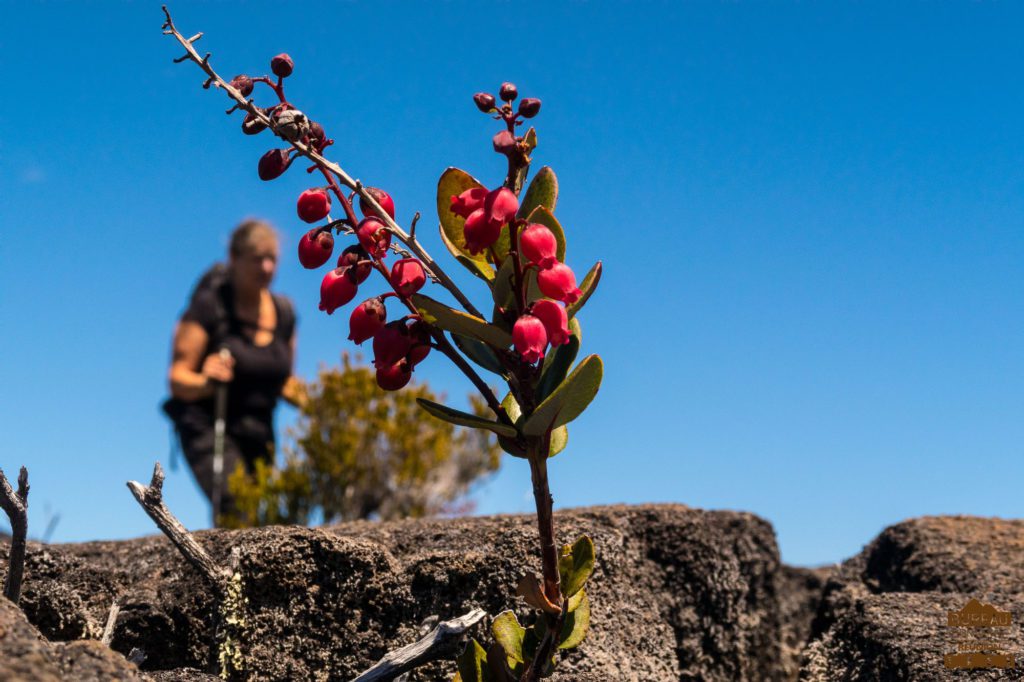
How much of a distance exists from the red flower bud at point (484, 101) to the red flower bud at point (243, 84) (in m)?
0.41

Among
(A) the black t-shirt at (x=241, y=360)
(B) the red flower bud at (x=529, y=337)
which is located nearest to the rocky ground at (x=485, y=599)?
(B) the red flower bud at (x=529, y=337)

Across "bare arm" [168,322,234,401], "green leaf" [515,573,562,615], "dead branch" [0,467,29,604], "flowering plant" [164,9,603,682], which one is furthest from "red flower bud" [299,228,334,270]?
"bare arm" [168,322,234,401]

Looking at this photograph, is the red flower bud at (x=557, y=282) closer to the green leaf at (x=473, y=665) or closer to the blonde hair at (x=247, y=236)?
the green leaf at (x=473, y=665)

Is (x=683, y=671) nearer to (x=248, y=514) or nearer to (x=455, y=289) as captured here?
(x=455, y=289)

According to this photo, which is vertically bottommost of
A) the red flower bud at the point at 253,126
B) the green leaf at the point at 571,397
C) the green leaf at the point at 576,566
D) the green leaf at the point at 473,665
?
the green leaf at the point at 473,665

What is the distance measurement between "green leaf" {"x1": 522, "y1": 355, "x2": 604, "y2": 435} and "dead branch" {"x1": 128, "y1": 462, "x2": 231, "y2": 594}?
990mm

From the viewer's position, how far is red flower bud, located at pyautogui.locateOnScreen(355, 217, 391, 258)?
1.87 metres

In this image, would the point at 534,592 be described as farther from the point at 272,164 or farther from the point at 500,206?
the point at 272,164

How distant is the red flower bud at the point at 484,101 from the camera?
1.91m

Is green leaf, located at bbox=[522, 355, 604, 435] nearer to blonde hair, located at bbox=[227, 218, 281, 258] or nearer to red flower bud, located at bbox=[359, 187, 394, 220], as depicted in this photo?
red flower bud, located at bbox=[359, 187, 394, 220]

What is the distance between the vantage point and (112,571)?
2893mm

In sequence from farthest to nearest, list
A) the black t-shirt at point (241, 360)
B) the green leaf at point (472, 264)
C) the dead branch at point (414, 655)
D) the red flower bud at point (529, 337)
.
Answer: the black t-shirt at point (241, 360) → the dead branch at point (414, 655) → the green leaf at point (472, 264) → the red flower bud at point (529, 337)

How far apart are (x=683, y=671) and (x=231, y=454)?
5326mm

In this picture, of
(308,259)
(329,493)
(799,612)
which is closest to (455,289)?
(308,259)
